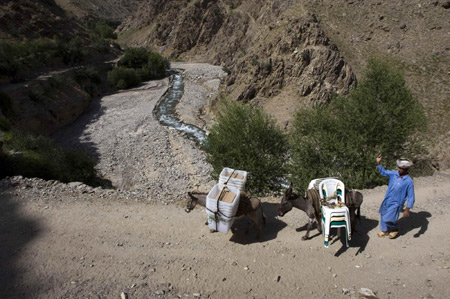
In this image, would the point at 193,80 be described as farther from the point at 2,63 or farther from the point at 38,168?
the point at 38,168

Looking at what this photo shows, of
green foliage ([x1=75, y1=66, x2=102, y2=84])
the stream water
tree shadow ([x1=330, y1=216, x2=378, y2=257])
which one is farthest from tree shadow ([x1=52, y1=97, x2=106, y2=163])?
tree shadow ([x1=330, y1=216, x2=378, y2=257])

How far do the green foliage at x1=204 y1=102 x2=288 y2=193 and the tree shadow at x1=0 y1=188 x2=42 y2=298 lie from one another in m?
8.68

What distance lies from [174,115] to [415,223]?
93.7 feet

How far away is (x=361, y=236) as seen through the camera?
8086 millimetres

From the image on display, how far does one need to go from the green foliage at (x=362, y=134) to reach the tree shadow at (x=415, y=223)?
13.1 ft

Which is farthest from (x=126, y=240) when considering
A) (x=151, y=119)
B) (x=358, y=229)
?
(x=151, y=119)

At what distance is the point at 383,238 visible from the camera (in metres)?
7.87

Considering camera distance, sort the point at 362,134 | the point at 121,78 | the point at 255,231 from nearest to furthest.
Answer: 1. the point at 255,231
2. the point at 362,134
3. the point at 121,78

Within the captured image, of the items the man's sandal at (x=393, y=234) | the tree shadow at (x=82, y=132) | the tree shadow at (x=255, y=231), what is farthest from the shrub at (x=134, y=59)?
the man's sandal at (x=393, y=234)

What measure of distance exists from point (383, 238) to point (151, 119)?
27.7m

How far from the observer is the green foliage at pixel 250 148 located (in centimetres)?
1450

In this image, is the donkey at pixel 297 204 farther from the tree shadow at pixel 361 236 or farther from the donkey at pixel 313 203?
the tree shadow at pixel 361 236

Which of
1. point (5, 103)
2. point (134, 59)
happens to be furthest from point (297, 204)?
point (134, 59)

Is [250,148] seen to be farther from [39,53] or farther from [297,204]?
[39,53]
